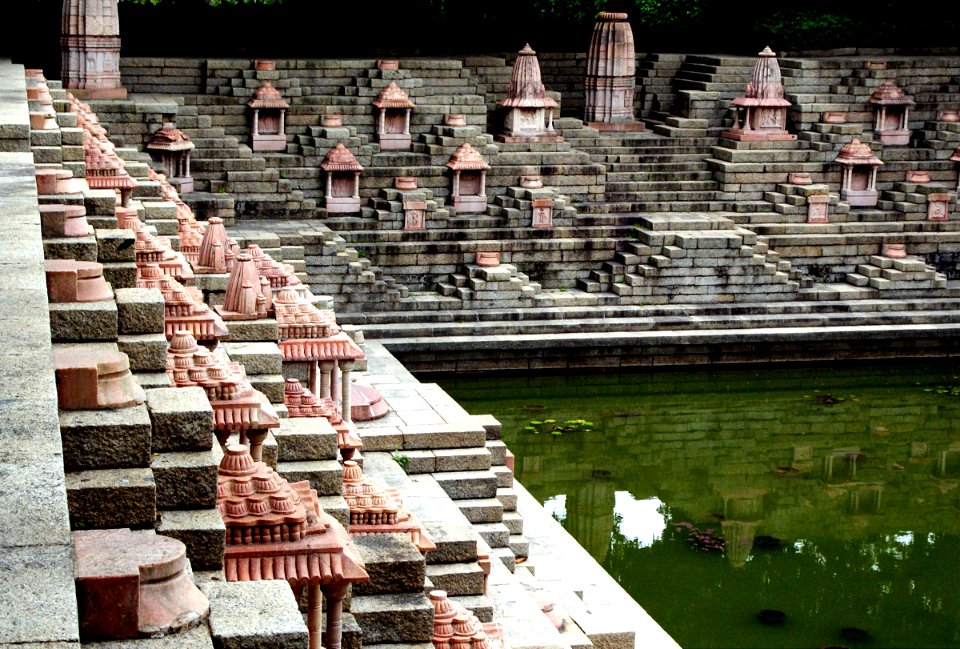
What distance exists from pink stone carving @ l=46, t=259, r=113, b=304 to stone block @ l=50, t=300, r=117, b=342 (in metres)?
0.18

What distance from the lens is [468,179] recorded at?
914 inches

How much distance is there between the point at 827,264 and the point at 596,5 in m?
8.63

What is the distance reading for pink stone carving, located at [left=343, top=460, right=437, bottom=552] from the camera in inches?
330

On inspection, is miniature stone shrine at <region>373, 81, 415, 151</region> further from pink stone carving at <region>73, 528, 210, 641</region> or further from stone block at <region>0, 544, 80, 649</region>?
stone block at <region>0, 544, 80, 649</region>

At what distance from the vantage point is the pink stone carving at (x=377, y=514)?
8.38 metres

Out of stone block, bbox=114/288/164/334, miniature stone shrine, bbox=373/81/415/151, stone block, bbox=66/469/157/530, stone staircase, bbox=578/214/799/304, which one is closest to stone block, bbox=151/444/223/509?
stone block, bbox=66/469/157/530

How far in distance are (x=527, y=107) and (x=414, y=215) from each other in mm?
2929

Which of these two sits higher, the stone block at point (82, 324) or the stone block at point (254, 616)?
the stone block at point (82, 324)

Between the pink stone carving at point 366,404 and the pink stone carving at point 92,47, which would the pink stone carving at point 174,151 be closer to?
the pink stone carving at point 92,47

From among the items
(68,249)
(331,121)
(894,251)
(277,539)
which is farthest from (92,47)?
(277,539)

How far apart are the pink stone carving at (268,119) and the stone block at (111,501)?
18.2 m

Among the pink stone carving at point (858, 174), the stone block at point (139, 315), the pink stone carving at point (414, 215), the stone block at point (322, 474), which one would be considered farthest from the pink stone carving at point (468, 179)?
the stone block at point (139, 315)

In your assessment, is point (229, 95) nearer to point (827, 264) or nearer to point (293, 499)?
point (827, 264)

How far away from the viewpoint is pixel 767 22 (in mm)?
30094
